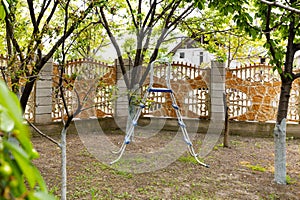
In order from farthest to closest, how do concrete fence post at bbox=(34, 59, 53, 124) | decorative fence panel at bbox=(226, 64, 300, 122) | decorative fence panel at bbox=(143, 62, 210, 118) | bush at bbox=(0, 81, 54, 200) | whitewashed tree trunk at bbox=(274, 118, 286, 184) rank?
decorative fence panel at bbox=(143, 62, 210, 118)
decorative fence panel at bbox=(226, 64, 300, 122)
concrete fence post at bbox=(34, 59, 53, 124)
whitewashed tree trunk at bbox=(274, 118, 286, 184)
bush at bbox=(0, 81, 54, 200)

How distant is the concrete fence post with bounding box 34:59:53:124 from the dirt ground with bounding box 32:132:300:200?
1105mm

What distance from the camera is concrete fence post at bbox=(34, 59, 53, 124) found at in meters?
5.89

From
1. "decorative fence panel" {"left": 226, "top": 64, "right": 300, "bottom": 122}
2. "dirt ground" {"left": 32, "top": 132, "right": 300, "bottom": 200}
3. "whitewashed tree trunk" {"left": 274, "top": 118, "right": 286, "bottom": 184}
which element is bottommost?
"dirt ground" {"left": 32, "top": 132, "right": 300, "bottom": 200}

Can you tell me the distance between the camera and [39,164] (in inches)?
159

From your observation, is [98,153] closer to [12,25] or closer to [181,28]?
[12,25]

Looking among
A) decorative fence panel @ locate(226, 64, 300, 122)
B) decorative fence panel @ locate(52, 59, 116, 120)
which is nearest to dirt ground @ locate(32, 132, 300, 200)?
decorative fence panel @ locate(52, 59, 116, 120)

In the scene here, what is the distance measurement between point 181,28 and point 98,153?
340cm

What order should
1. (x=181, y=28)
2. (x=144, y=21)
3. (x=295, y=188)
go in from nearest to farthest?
(x=295, y=188) < (x=144, y=21) < (x=181, y=28)

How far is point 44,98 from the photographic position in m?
5.98

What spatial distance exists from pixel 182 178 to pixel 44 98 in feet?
11.5

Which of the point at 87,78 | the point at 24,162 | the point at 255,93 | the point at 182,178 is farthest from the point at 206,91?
the point at 24,162

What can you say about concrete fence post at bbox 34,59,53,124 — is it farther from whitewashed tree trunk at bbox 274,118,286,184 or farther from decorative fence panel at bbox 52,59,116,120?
whitewashed tree trunk at bbox 274,118,286,184

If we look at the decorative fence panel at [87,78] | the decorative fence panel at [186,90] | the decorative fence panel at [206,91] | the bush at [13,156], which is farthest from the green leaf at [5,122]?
the decorative fence panel at [186,90]

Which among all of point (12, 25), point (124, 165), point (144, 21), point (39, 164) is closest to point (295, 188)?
point (124, 165)
